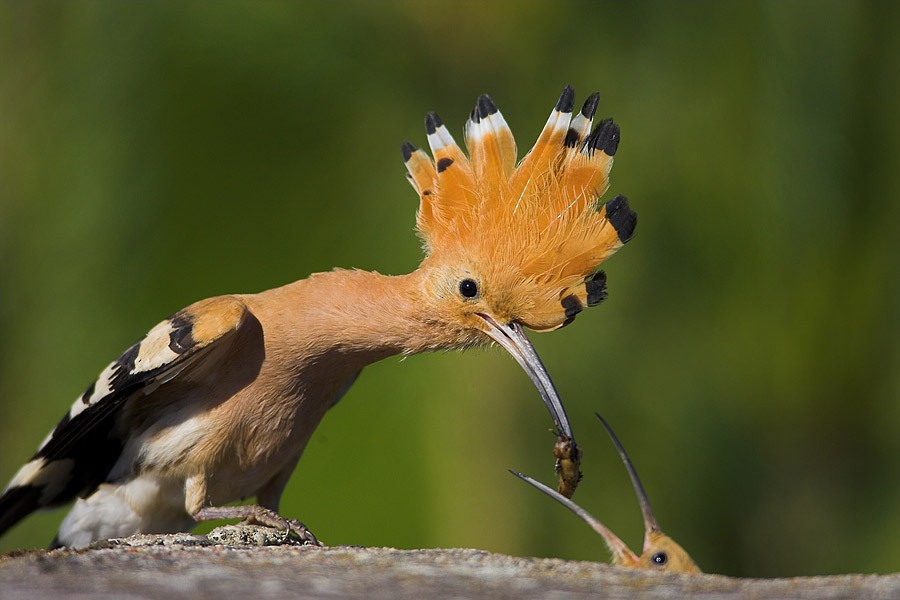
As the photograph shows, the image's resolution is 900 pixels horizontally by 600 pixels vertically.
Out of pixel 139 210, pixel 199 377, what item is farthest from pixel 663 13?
pixel 199 377

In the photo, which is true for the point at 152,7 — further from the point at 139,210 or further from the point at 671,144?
the point at 671,144

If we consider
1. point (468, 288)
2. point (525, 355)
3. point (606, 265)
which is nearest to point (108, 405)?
point (468, 288)

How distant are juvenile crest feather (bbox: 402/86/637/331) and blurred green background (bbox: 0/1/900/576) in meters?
1.61

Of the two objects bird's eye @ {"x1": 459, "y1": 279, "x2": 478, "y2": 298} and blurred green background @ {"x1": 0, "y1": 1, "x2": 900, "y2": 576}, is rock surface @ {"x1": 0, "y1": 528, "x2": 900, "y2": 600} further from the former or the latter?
blurred green background @ {"x1": 0, "y1": 1, "x2": 900, "y2": 576}

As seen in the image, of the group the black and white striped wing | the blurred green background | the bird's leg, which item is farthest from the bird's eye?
the blurred green background

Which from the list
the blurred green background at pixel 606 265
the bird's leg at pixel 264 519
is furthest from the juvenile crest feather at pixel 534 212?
the blurred green background at pixel 606 265

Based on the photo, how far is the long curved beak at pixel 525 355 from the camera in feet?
9.91

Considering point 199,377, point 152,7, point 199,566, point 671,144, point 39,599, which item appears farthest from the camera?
point 152,7

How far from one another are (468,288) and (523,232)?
0.68 ft

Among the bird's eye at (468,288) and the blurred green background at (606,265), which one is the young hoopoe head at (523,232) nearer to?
the bird's eye at (468,288)

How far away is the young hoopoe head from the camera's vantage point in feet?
9.91

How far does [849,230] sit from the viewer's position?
16.4 feet

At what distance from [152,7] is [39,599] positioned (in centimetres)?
398

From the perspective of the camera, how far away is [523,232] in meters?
3.03
